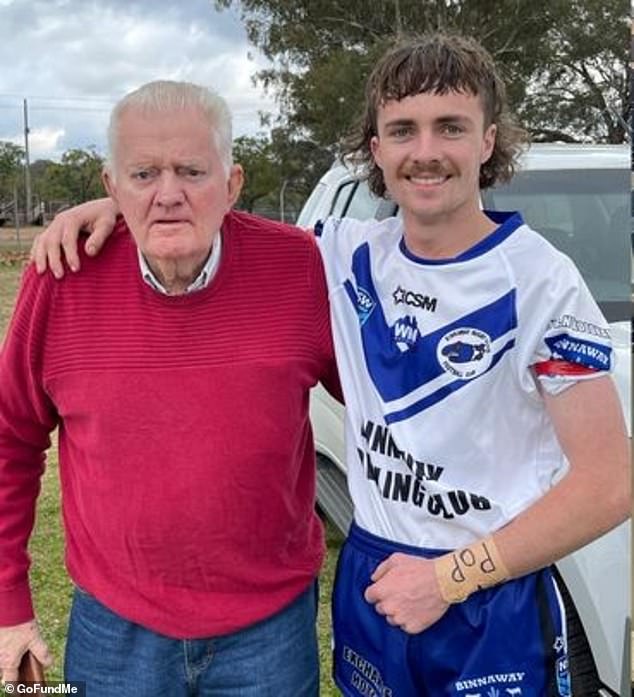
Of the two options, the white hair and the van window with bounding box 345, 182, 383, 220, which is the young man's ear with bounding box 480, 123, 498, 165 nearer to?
the white hair

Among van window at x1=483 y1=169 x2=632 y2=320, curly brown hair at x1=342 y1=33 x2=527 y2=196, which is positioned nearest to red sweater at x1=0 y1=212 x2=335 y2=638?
curly brown hair at x1=342 y1=33 x2=527 y2=196

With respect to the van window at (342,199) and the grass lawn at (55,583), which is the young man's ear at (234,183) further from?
the van window at (342,199)

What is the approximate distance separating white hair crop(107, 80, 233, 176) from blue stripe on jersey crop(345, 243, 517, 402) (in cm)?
39

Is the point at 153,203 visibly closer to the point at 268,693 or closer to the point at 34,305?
the point at 34,305

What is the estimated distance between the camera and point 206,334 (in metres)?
1.97

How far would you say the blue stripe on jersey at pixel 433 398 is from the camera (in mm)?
1756

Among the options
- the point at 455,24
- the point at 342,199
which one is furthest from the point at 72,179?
the point at 342,199

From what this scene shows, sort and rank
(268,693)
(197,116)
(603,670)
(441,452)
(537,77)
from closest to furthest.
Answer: (441,452), (197,116), (268,693), (603,670), (537,77)

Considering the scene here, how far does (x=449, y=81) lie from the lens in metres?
1.90

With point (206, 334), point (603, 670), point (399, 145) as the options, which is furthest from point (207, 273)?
point (603, 670)

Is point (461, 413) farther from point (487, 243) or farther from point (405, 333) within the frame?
point (487, 243)

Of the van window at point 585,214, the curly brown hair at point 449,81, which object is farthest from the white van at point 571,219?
the curly brown hair at point 449,81

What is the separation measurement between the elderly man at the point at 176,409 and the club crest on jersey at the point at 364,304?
0.10m

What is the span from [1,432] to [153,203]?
2.05ft
